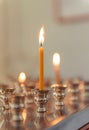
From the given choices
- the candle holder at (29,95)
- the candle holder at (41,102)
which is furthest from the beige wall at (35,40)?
the candle holder at (41,102)

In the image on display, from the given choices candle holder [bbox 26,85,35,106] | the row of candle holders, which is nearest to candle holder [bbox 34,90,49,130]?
the row of candle holders

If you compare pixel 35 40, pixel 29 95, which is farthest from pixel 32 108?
pixel 35 40

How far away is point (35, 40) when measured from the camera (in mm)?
1692

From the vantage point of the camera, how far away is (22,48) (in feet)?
5.65

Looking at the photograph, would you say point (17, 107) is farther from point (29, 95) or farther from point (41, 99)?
point (29, 95)

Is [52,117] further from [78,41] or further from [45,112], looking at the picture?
[78,41]

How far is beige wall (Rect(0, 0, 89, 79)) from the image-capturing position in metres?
1.57

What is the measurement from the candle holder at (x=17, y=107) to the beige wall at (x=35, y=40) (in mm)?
911

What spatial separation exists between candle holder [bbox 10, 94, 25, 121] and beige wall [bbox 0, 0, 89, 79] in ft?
2.99

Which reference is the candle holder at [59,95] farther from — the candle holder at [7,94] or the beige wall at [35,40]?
the beige wall at [35,40]

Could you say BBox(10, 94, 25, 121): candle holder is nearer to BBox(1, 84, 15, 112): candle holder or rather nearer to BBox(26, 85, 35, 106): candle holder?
BBox(1, 84, 15, 112): candle holder

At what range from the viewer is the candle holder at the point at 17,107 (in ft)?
2.01

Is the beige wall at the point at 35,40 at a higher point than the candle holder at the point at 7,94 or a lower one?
higher

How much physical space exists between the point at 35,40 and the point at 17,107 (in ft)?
3.54
